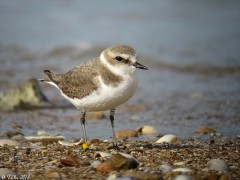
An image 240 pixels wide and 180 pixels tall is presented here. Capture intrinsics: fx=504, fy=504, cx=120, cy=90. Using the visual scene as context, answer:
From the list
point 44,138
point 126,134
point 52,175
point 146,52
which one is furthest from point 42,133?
point 146,52

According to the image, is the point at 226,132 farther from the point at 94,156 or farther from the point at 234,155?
the point at 94,156

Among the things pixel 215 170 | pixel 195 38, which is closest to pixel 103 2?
pixel 195 38

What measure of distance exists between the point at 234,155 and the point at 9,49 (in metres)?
11.0

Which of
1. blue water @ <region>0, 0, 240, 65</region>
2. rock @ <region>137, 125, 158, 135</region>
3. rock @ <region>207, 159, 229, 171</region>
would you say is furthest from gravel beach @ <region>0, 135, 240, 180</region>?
blue water @ <region>0, 0, 240, 65</region>

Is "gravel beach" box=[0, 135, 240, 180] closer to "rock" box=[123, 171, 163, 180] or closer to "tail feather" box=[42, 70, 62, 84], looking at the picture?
"rock" box=[123, 171, 163, 180]

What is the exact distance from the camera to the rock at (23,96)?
9547 mm

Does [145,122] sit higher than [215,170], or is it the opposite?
[145,122]

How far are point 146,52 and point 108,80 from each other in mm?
9191

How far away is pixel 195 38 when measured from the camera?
671 inches

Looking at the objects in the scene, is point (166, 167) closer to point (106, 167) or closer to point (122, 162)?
point (122, 162)

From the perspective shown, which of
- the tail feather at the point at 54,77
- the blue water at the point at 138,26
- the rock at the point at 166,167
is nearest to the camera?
the rock at the point at 166,167

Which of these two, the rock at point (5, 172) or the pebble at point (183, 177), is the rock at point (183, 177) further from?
the rock at point (5, 172)

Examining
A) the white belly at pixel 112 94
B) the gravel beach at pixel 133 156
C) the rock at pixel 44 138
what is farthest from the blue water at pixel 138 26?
the white belly at pixel 112 94

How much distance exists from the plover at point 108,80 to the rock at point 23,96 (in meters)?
3.18
